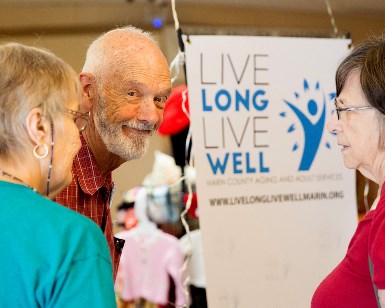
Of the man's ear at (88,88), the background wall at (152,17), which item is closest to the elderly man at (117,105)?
the man's ear at (88,88)

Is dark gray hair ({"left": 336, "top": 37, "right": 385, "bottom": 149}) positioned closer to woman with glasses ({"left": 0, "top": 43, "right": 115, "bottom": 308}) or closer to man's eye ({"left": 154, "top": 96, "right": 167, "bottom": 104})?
man's eye ({"left": 154, "top": 96, "right": 167, "bottom": 104})

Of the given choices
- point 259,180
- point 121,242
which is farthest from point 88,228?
point 259,180

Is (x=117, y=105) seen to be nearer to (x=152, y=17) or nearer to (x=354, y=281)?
(x=354, y=281)

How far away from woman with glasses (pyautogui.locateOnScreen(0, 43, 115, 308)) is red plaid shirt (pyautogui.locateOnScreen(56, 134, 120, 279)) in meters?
0.56

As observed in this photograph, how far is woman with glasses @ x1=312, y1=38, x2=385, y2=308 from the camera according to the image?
5.50 ft

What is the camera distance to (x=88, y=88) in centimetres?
198

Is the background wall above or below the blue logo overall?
above

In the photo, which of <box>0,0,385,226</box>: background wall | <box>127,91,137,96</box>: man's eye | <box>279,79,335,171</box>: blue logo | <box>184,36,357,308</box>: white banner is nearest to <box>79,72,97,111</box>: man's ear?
<box>127,91,137,96</box>: man's eye

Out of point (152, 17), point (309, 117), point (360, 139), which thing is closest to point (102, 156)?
point (360, 139)

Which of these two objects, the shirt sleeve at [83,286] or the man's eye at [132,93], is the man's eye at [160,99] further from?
the shirt sleeve at [83,286]

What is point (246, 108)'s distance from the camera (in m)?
2.93

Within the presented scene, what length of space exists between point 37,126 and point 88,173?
2.27 ft

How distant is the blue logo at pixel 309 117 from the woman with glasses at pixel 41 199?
1.89 meters

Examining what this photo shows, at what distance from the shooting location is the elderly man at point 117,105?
1.90m
